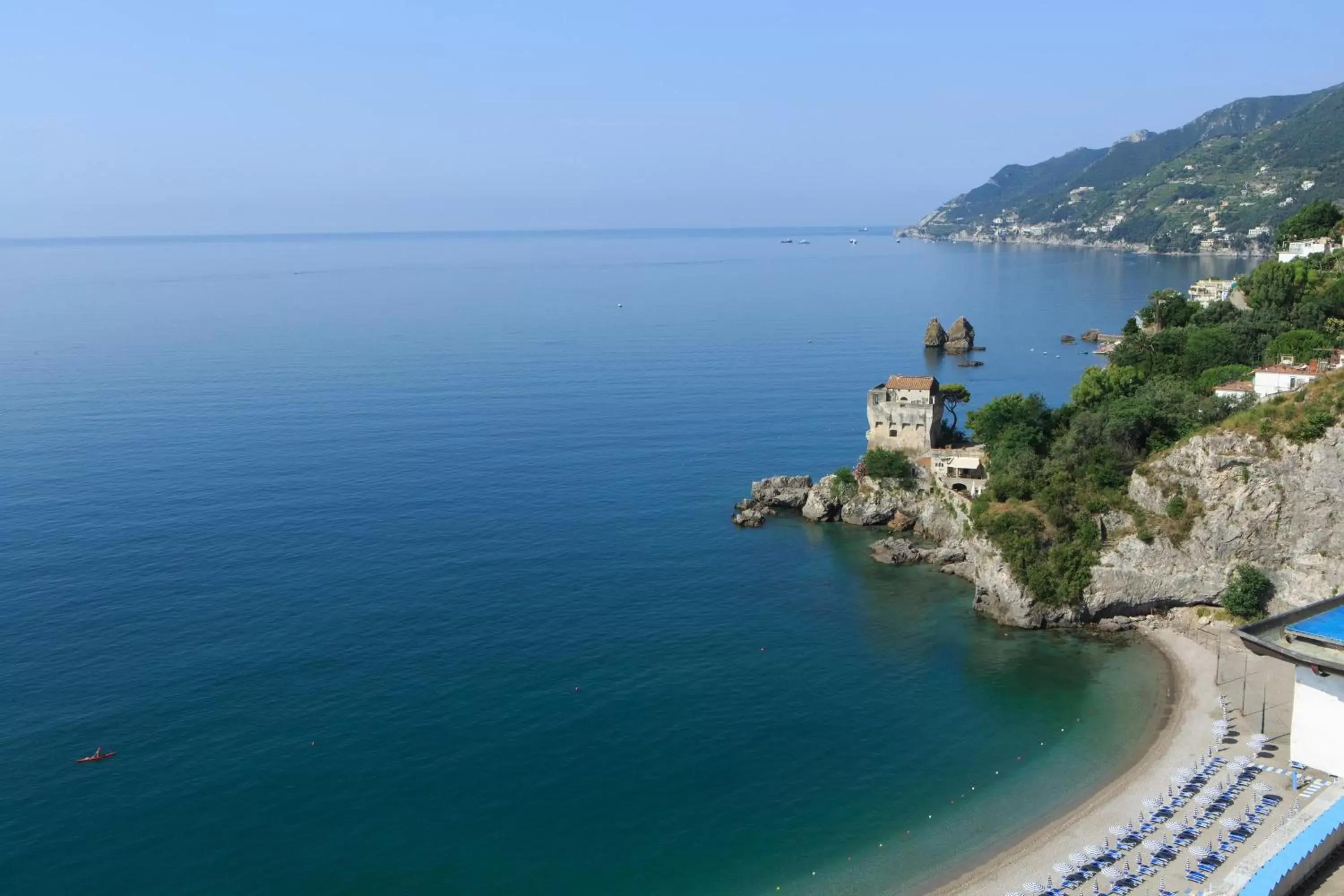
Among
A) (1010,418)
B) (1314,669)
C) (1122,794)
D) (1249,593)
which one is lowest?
(1122,794)

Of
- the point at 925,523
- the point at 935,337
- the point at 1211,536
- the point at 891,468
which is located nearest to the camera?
the point at 1211,536

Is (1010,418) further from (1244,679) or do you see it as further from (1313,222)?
(1313,222)

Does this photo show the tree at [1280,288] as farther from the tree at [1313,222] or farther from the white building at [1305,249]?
the tree at [1313,222]

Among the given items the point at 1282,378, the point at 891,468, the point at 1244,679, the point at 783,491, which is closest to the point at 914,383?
the point at 891,468

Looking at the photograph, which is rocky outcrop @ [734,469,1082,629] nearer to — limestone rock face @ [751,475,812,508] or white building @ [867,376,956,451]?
limestone rock face @ [751,475,812,508]

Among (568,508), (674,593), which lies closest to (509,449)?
(568,508)

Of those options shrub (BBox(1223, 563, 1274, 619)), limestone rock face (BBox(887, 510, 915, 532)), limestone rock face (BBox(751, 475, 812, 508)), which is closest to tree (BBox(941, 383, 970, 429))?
limestone rock face (BBox(887, 510, 915, 532))
